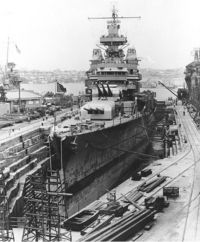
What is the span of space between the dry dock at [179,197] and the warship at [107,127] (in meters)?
2.07

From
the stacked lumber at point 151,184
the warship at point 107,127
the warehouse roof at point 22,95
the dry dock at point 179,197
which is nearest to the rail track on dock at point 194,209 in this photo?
the dry dock at point 179,197

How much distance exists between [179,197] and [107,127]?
19.2 ft

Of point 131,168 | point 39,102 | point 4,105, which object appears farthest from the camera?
point 39,102

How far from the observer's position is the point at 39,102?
2095 inches

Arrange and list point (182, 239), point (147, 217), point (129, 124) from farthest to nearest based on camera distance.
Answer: point (129, 124) → point (147, 217) → point (182, 239)

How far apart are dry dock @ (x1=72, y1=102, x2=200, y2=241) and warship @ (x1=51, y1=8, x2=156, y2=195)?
2068 mm

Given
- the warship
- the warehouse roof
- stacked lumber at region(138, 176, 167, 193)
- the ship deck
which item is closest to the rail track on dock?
stacked lumber at region(138, 176, 167, 193)

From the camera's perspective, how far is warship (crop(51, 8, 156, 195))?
18500 mm

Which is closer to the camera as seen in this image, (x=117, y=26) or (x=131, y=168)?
(x=131, y=168)

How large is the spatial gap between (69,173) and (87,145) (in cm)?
192

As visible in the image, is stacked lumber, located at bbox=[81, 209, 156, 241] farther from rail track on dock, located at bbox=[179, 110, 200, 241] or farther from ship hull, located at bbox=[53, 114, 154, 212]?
ship hull, located at bbox=[53, 114, 154, 212]

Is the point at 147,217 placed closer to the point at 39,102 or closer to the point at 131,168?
the point at 131,168

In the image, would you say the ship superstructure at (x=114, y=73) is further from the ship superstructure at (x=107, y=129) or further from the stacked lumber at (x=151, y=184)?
the stacked lumber at (x=151, y=184)

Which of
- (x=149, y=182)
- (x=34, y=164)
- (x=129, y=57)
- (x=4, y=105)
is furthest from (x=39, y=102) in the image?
(x=149, y=182)
